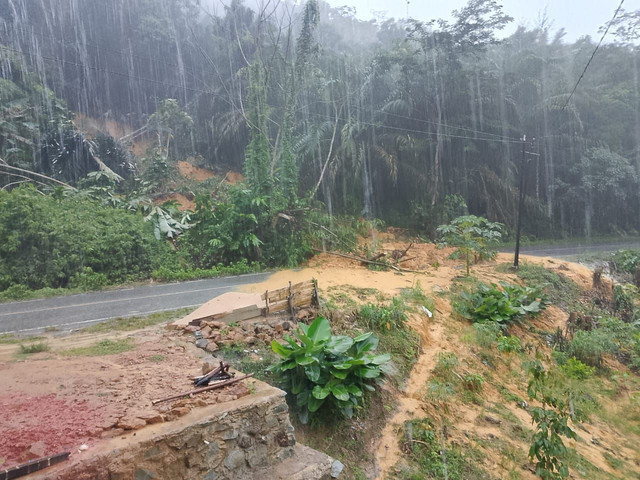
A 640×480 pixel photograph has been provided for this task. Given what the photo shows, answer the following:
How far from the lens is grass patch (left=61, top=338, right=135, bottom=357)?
560 centimetres

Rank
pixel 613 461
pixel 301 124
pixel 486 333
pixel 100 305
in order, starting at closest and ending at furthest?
pixel 613 461, pixel 100 305, pixel 486 333, pixel 301 124

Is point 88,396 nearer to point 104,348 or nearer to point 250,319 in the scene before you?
point 104,348

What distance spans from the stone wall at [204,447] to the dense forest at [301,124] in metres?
7.94

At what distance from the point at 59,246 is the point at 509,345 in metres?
10.7

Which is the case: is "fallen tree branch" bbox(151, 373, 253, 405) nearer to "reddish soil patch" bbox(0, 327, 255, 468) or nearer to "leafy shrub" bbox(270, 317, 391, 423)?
"reddish soil patch" bbox(0, 327, 255, 468)

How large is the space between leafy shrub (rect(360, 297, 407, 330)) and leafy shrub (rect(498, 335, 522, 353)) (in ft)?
6.99

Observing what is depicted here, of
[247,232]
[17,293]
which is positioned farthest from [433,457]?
[17,293]

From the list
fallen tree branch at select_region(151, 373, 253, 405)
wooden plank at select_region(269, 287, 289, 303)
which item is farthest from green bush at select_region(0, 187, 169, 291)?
fallen tree branch at select_region(151, 373, 253, 405)

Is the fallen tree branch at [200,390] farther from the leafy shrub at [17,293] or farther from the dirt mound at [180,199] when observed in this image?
the dirt mound at [180,199]

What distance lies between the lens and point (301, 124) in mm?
22031

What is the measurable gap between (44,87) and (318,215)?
1656cm

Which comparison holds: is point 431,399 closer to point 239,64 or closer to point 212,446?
point 212,446

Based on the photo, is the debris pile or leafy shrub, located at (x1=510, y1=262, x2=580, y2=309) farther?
leafy shrub, located at (x1=510, y1=262, x2=580, y2=309)

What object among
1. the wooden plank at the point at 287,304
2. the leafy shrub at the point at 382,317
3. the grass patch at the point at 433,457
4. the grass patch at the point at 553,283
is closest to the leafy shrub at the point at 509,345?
the leafy shrub at the point at 382,317
